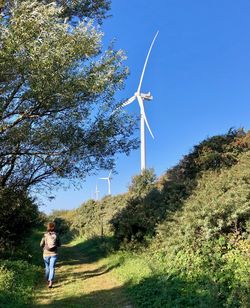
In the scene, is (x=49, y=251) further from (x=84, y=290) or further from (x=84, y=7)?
(x=84, y=7)

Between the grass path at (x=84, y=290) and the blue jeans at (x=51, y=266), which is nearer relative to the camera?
the grass path at (x=84, y=290)

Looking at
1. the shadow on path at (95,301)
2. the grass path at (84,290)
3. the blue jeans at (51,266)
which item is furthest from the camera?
the blue jeans at (51,266)

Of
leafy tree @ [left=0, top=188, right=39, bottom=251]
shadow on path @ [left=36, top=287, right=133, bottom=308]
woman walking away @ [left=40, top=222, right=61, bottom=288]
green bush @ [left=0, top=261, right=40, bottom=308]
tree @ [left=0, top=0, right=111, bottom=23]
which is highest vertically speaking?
tree @ [left=0, top=0, right=111, bottom=23]

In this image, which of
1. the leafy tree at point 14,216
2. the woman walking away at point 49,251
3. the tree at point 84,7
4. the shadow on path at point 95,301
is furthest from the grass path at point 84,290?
the tree at point 84,7

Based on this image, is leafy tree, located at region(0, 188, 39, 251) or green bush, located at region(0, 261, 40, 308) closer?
green bush, located at region(0, 261, 40, 308)

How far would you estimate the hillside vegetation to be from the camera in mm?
10297

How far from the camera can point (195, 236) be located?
13445 millimetres

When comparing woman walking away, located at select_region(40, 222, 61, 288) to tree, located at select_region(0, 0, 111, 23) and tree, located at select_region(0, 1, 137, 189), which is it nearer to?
tree, located at select_region(0, 1, 137, 189)

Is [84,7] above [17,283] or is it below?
above

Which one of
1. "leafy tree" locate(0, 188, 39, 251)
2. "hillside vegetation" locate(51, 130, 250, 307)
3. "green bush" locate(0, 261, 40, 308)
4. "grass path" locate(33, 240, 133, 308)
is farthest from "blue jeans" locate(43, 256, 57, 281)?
"leafy tree" locate(0, 188, 39, 251)

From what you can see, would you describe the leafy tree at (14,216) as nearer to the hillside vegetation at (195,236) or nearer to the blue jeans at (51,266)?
the hillside vegetation at (195,236)

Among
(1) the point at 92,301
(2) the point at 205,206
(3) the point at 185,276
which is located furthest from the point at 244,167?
(1) the point at 92,301

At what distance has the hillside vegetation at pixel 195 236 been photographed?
33.8 ft

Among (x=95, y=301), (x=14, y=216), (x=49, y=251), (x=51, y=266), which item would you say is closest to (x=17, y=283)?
(x=51, y=266)
